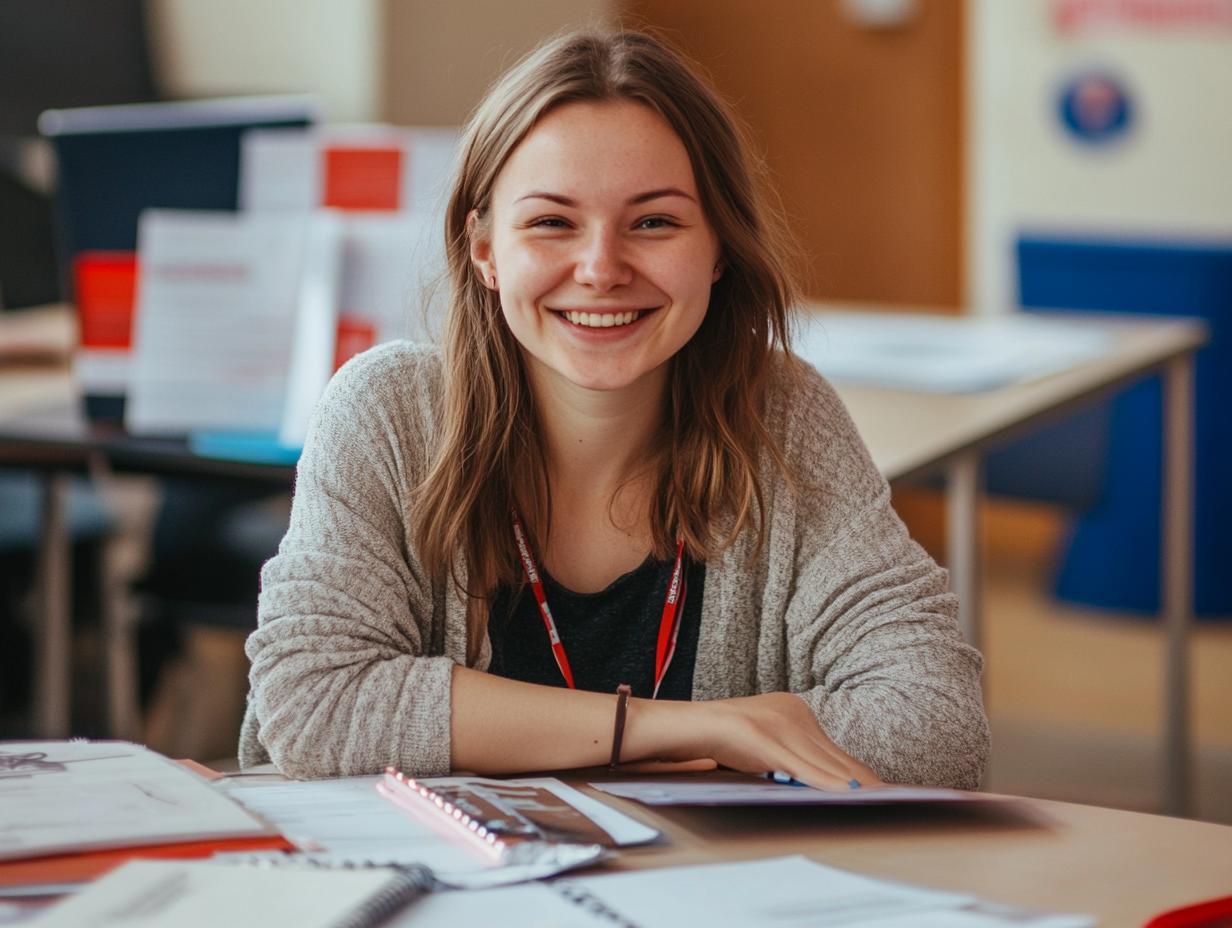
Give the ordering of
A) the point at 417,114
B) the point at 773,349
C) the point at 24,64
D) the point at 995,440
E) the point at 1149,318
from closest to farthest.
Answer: the point at 773,349
the point at 995,440
the point at 24,64
the point at 1149,318
the point at 417,114

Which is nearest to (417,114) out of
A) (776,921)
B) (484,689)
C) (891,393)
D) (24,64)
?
(24,64)

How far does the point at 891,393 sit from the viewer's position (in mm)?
2551

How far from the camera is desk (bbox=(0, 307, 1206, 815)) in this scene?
7.39 ft

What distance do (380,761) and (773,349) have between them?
0.53 metres

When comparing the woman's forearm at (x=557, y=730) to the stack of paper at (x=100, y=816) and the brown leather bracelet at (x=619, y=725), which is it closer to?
the brown leather bracelet at (x=619, y=725)

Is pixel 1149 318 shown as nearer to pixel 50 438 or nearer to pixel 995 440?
pixel 995 440

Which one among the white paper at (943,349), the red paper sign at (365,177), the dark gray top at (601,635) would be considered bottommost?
the dark gray top at (601,635)

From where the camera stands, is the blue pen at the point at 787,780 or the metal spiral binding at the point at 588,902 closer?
the metal spiral binding at the point at 588,902

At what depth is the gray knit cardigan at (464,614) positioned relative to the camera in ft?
4.33

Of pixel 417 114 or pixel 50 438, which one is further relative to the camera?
pixel 417 114

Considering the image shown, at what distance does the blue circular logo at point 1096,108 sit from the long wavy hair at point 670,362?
2707 mm

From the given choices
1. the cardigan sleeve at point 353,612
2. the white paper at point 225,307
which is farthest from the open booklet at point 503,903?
the white paper at point 225,307

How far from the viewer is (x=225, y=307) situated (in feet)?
7.60

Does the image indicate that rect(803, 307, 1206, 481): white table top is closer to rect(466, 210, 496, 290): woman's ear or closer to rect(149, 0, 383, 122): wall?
rect(466, 210, 496, 290): woman's ear
